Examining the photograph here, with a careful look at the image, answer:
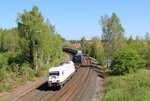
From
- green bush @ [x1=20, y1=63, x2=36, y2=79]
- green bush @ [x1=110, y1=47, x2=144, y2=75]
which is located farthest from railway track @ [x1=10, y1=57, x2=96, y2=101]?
green bush @ [x1=110, y1=47, x2=144, y2=75]

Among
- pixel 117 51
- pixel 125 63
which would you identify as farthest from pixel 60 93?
pixel 117 51

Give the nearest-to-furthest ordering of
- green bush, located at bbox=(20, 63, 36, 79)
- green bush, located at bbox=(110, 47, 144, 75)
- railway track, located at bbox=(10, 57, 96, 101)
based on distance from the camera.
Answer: railway track, located at bbox=(10, 57, 96, 101) < green bush, located at bbox=(20, 63, 36, 79) < green bush, located at bbox=(110, 47, 144, 75)

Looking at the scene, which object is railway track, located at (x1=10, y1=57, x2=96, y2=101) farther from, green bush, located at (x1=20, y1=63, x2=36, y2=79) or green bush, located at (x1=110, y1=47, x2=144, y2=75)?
green bush, located at (x1=110, y1=47, x2=144, y2=75)

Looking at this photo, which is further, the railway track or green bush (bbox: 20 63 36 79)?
green bush (bbox: 20 63 36 79)

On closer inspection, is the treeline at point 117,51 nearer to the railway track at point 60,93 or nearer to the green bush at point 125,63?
the green bush at point 125,63

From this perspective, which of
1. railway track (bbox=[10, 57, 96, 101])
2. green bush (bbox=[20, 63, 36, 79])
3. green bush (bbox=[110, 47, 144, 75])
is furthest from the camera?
green bush (bbox=[110, 47, 144, 75])

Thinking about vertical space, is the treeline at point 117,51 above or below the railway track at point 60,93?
above

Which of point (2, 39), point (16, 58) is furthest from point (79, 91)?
point (2, 39)

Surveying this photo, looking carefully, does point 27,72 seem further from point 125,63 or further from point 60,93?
point 125,63

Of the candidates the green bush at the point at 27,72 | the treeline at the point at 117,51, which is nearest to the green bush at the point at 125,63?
the treeline at the point at 117,51

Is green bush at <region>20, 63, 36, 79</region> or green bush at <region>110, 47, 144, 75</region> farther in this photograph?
green bush at <region>110, 47, 144, 75</region>

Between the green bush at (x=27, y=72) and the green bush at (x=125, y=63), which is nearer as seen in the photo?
the green bush at (x=27, y=72)

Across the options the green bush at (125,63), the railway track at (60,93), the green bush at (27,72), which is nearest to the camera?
the railway track at (60,93)

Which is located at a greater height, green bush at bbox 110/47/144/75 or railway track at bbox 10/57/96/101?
green bush at bbox 110/47/144/75
